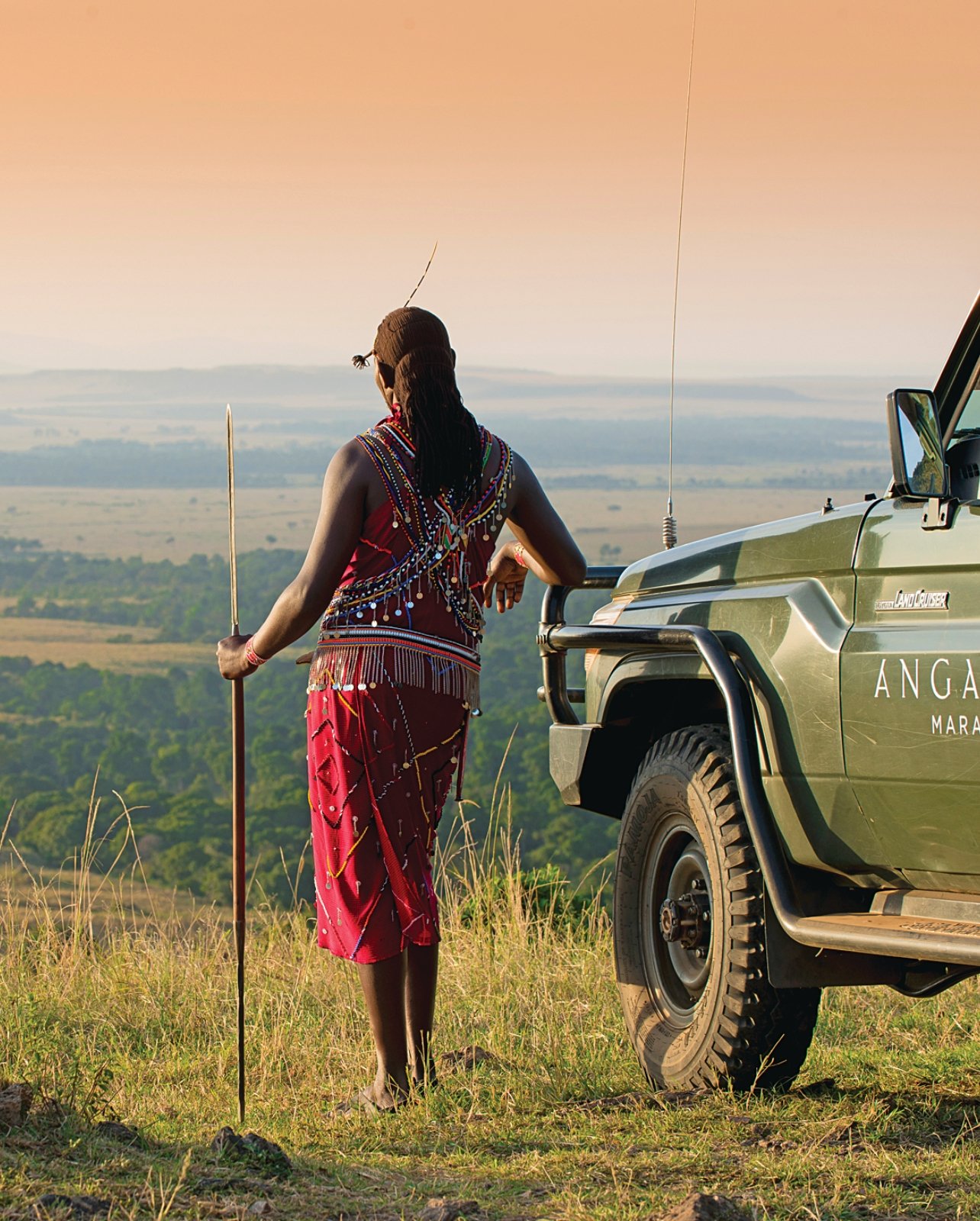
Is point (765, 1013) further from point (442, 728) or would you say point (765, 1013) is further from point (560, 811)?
point (560, 811)

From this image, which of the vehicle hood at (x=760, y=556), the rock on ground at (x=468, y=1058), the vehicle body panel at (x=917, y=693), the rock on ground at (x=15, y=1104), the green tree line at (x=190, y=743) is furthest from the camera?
the green tree line at (x=190, y=743)

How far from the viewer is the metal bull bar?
3492 millimetres

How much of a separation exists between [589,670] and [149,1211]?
7.65 ft

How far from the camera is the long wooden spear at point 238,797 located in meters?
4.20

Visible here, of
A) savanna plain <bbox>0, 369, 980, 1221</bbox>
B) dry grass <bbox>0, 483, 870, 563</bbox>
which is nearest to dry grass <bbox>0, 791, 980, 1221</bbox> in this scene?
savanna plain <bbox>0, 369, 980, 1221</bbox>

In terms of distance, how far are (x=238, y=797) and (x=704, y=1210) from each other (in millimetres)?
1683

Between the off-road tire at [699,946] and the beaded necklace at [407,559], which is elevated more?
the beaded necklace at [407,559]

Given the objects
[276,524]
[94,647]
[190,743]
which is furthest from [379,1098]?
[276,524]

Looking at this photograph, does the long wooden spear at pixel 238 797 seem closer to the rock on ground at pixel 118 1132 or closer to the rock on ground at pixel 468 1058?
the rock on ground at pixel 118 1132

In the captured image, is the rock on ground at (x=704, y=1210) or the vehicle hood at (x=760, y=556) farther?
the vehicle hood at (x=760, y=556)

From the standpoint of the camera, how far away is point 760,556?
4211 mm

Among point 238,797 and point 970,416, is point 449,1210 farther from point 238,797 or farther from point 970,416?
point 970,416

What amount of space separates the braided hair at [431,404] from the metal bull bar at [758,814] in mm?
649

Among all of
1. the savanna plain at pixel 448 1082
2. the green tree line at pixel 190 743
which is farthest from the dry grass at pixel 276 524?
the savanna plain at pixel 448 1082
